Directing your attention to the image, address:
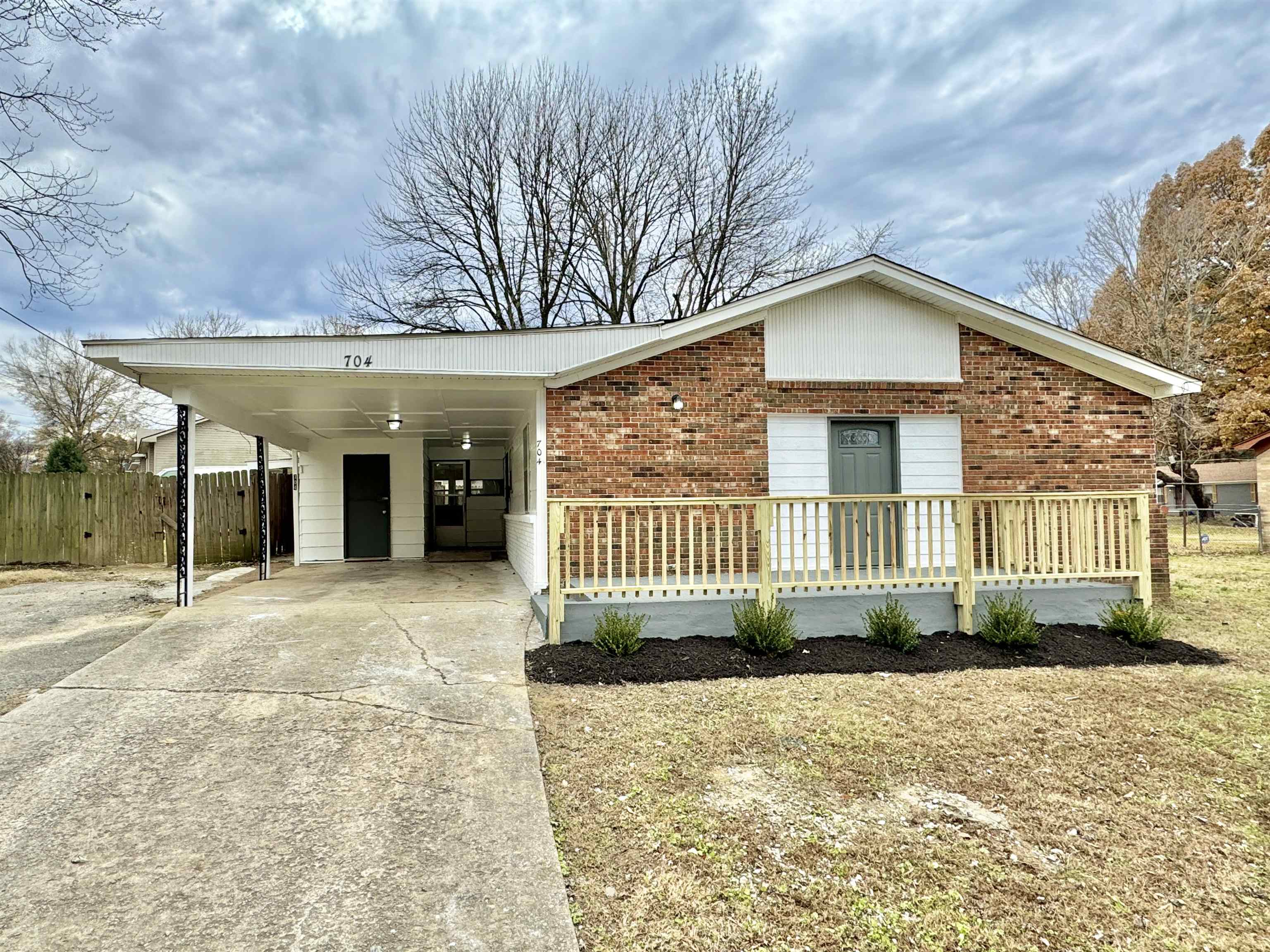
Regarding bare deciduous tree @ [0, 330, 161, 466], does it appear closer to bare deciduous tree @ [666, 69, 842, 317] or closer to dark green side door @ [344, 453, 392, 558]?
dark green side door @ [344, 453, 392, 558]

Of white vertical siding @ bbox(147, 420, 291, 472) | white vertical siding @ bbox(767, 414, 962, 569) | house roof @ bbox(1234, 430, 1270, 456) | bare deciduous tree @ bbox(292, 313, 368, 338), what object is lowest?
white vertical siding @ bbox(767, 414, 962, 569)

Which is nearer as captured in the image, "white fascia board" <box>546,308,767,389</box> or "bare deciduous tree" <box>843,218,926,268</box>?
"white fascia board" <box>546,308,767,389</box>

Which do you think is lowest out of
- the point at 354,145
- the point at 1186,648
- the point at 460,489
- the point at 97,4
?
the point at 1186,648

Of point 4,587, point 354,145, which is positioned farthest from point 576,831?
point 354,145

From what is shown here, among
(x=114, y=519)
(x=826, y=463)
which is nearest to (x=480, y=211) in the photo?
(x=114, y=519)

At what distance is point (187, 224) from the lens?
561 inches

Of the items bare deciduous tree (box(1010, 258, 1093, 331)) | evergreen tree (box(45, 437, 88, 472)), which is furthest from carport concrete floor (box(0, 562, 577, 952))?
bare deciduous tree (box(1010, 258, 1093, 331))

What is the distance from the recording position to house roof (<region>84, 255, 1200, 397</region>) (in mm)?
6332

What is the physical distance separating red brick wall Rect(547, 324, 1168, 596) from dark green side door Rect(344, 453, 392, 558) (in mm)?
6704

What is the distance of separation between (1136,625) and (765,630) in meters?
3.49

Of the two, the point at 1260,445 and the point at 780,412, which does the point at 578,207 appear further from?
the point at 1260,445

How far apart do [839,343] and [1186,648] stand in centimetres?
436

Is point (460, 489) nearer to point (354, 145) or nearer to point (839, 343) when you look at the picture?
point (354, 145)

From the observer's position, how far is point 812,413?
298 inches
